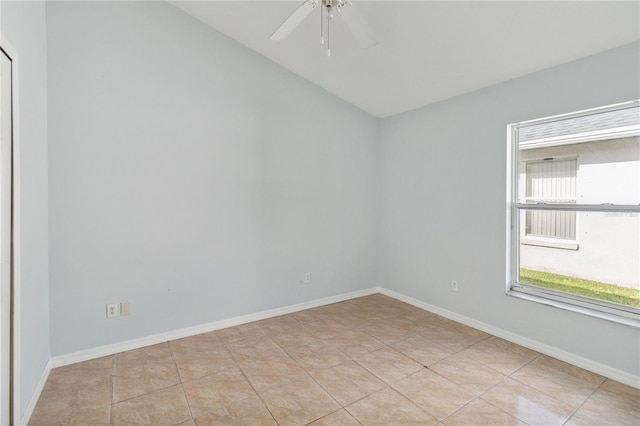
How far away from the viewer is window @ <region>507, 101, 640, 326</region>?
229 centimetres

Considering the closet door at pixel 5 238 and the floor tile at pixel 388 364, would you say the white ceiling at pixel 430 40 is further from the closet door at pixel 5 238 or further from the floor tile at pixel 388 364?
the floor tile at pixel 388 364

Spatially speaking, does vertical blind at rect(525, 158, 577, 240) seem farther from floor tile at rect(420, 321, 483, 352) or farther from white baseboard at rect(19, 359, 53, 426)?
white baseboard at rect(19, 359, 53, 426)

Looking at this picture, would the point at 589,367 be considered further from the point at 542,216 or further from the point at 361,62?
the point at 361,62

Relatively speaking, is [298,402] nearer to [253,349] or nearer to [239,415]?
[239,415]

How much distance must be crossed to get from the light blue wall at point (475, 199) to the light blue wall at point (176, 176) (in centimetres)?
82

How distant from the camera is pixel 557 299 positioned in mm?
2641

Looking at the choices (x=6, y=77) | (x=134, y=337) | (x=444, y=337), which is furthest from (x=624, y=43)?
(x=134, y=337)

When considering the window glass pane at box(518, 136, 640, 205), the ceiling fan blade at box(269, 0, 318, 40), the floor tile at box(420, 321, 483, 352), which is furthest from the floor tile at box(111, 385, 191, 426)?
the window glass pane at box(518, 136, 640, 205)

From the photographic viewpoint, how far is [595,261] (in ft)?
8.16

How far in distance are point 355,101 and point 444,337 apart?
295 centimetres

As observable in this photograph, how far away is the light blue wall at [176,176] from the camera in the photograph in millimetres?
2436

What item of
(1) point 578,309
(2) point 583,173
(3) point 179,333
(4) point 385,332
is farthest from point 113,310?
(2) point 583,173

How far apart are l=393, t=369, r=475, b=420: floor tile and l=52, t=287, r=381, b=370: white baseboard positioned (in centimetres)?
166

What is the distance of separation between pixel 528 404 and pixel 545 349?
33.4 inches
